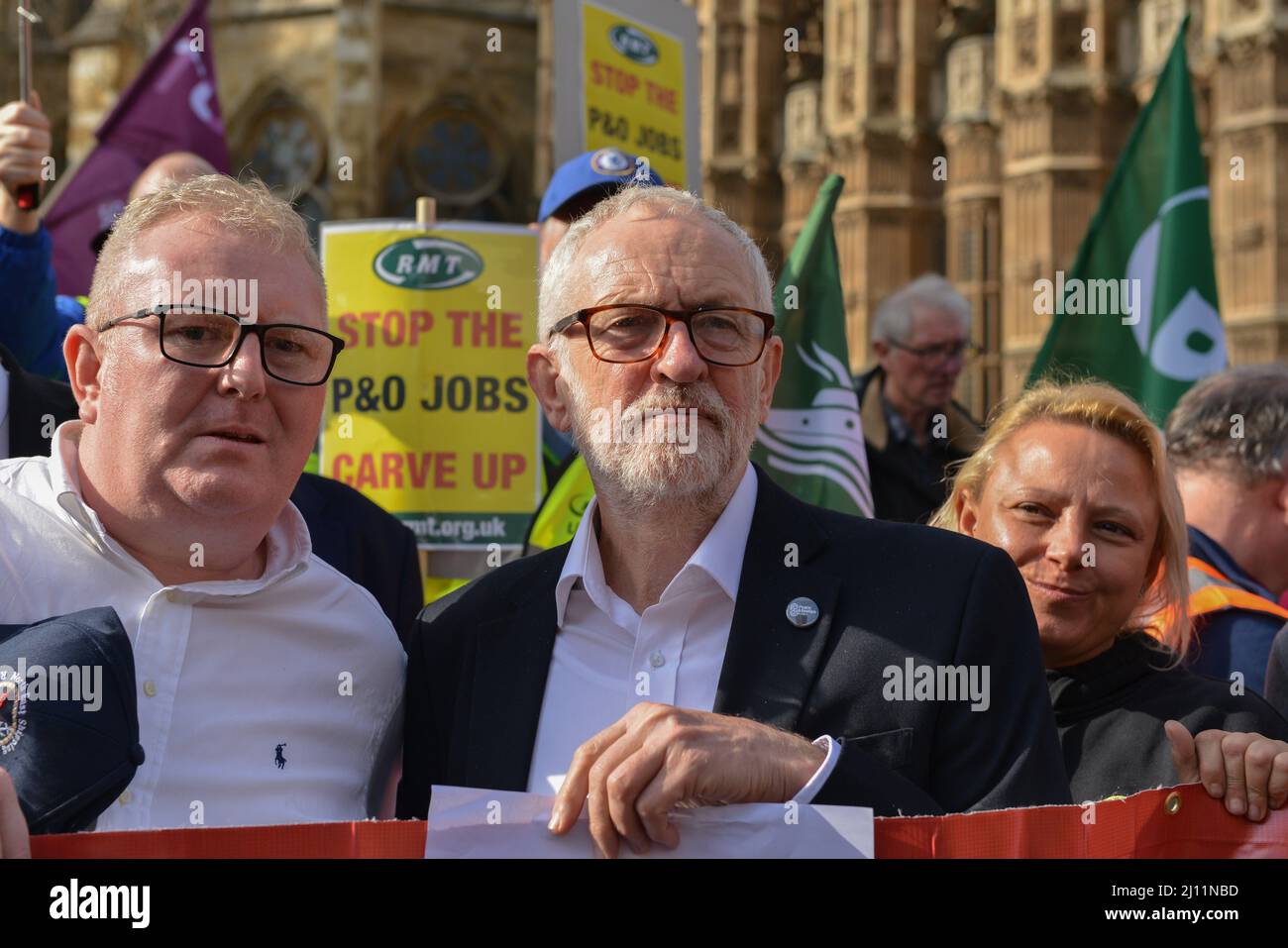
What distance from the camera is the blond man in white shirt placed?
251 centimetres

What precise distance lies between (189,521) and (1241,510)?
2.68 m

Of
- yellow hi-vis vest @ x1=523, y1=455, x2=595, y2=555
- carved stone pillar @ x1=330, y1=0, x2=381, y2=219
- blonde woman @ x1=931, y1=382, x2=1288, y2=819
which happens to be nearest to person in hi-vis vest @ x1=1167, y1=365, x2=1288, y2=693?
blonde woman @ x1=931, y1=382, x2=1288, y2=819

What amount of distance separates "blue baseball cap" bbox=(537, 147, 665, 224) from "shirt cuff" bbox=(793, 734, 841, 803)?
301 cm

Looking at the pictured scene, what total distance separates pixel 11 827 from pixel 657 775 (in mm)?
743

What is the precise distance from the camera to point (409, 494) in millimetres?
6043

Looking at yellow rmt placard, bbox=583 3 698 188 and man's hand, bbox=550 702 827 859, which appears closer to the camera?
man's hand, bbox=550 702 827 859

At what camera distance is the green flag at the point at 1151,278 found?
6070mm

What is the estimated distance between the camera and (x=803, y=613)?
257cm

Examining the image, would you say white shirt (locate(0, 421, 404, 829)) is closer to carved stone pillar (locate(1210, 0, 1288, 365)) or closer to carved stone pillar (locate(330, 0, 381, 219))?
carved stone pillar (locate(1210, 0, 1288, 365))

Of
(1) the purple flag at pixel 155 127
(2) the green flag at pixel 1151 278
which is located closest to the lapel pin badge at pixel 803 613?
(2) the green flag at pixel 1151 278

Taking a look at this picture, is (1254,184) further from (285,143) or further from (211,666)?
(285,143)

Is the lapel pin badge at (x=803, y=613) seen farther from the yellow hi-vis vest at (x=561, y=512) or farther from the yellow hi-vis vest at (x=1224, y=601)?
the yellow hi-vis vest at (x=561, y=512)
